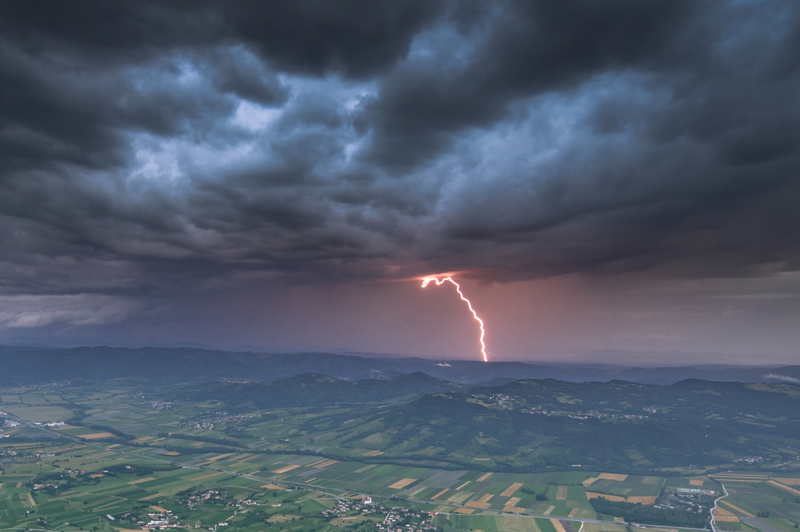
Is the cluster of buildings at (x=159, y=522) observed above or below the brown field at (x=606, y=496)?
above

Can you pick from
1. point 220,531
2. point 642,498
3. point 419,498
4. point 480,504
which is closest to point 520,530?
point 480,504

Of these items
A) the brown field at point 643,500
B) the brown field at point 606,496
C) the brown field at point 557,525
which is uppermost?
the brown field at point 557,525

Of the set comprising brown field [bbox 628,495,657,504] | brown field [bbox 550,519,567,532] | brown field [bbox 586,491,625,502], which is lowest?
brown field [bbox 586,491,625,502]

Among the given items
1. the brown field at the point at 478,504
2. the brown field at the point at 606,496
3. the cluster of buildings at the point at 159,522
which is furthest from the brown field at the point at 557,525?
the cluster of buildings at the point at 159,522

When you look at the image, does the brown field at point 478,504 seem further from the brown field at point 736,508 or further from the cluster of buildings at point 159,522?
the cluster of buildings at point 159,522

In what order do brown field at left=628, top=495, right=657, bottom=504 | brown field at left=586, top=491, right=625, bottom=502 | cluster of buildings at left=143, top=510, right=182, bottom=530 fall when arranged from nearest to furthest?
cluster of buildings at left=143, top=510, right=182, bottom=530
brown field at left=628, top=495, right=657, bottom=504
brown field at left=586, top=491, right=625, bottom=502

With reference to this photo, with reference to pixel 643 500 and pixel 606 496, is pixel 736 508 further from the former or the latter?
pixel 606 496

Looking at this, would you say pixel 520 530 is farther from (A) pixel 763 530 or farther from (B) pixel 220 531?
(B) pixel 220 531

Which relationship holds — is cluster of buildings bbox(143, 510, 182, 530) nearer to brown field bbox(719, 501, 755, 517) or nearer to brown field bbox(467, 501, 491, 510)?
brown field bbox(467, 501, 491, 510)

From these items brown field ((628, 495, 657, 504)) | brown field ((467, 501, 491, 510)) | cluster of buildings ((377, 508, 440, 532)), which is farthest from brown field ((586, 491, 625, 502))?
cluster of buildings ((377, 508, 440, 532))

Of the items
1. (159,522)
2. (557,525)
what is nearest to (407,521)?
(557,525)

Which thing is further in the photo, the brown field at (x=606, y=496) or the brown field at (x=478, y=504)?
the brown field at (x=606, y=496)
